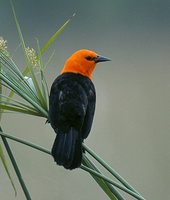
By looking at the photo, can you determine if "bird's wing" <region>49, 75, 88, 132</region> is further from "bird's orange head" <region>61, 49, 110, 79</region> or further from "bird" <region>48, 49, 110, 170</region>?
"bird's orange head" <region>61, 49, 110, 79</region>

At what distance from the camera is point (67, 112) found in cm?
147

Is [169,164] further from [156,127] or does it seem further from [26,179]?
[26,179]

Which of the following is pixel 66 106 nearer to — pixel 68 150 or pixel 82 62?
pixel 68 150

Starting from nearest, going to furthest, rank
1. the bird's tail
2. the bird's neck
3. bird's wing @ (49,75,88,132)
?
the bird's tail → bird's wing @ (49,75,88,132) → the bird's neck

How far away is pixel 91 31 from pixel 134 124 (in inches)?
17.2

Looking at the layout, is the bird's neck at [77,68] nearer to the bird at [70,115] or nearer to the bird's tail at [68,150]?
the bird at [70,115]

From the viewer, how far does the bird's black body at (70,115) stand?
4.37ft

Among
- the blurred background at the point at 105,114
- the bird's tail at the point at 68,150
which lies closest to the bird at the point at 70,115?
the bird's tail at the point at 68,150

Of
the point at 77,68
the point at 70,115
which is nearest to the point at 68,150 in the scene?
the point at 70,115

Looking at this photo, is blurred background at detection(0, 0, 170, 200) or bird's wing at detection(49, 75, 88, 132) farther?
blurred background at detection(0, 0, 170, 200)

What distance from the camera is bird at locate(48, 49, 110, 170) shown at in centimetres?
133

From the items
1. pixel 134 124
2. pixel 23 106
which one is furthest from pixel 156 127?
pixel 23 106

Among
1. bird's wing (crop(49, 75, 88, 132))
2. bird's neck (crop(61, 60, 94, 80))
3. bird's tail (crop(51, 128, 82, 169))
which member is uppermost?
bird's neck (crop(61, 60, 94, 80))

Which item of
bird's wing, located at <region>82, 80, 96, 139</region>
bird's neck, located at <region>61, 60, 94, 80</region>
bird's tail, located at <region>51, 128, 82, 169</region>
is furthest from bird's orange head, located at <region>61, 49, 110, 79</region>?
bird's tail, located at <region>51, 128, 82, 169</region>
